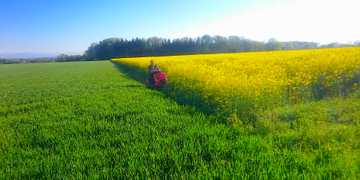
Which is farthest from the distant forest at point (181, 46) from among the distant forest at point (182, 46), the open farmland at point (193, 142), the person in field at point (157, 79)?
the open farmland at point (193, 142)

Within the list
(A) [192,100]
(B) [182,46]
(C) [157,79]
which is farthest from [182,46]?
(A) [192,100]

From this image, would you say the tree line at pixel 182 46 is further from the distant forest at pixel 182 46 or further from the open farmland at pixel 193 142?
the open farmland at pixel 193 142

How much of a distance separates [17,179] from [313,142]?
4.54 meters

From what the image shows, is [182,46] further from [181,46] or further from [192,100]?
[192,100]

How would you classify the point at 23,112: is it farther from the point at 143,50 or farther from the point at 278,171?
the point at 143,50

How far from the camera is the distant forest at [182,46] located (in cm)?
9381

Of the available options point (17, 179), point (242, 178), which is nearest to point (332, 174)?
point (242, 178)

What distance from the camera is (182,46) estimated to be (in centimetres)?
11000

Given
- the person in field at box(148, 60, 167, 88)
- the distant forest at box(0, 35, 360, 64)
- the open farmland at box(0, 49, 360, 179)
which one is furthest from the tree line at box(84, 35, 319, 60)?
the open farmland at box(0, 49, 360, 179)

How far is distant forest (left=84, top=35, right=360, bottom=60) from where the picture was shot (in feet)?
308

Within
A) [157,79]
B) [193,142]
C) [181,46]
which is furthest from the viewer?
[181,46]

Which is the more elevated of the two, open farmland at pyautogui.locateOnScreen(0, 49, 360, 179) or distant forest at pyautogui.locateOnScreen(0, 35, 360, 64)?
distant forest at pyautogui.locateOnScreen(0, 35, 360, 64)

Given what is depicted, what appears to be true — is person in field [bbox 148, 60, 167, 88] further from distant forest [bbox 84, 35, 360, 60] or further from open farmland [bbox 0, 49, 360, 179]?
distant forest [bbox 84, 35, 360, 60]

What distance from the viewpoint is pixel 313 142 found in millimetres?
5504
